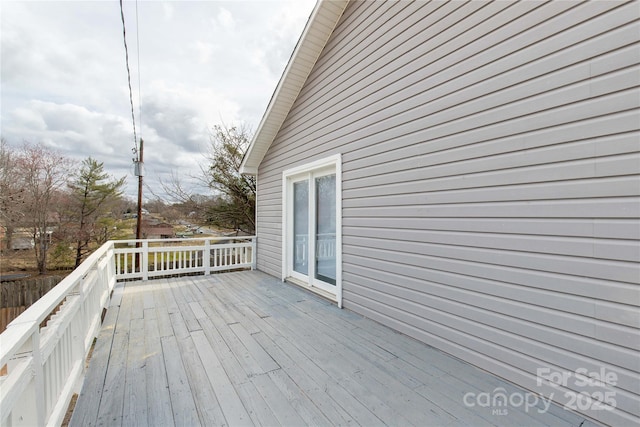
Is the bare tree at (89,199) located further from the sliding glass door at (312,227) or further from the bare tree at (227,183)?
the sliding glass door at (312,227)

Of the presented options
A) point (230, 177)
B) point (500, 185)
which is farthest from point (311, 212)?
point (230, 177)

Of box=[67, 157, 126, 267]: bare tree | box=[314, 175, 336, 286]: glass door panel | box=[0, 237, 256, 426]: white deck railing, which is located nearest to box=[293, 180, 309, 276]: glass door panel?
box=[314, 175, 336, 286]: glass door panel

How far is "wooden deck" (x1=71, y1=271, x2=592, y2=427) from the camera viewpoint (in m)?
1.73

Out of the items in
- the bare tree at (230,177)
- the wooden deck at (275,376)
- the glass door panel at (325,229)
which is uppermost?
the bare tree at (230,177)

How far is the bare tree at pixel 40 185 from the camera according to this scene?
35.0 feet

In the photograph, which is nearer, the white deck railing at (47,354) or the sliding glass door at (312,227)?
the white deck railing at (47,354)

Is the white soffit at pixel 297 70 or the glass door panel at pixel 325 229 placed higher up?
the white soffit at pixel 297 70

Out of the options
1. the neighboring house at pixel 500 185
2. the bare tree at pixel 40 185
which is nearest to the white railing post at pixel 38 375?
the neighboring house at pixel 500 185

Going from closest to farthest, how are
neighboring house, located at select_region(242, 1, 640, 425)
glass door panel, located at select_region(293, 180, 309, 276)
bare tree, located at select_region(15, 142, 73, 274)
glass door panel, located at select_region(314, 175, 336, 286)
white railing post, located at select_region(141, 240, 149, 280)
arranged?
neighboring house, located at select_region(242, 1, 640, 425) < glass door panel, located at select_region(314, 175, 336, 286) < glass door panel, located at select_region(293, 180, 309, 276) < white railing post, located at select_region(141, 240, 149, 280) < bare tree, located at select_region(15, 142, 73, 274)

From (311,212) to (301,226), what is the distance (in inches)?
20.9

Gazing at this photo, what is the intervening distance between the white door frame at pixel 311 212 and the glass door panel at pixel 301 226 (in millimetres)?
88

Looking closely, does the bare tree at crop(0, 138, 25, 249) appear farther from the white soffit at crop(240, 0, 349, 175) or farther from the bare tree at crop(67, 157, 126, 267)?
the white soffit at crop(240, 0, 349, 175)

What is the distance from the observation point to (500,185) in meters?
2.12

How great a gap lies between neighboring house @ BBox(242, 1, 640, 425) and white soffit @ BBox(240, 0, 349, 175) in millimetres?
48
